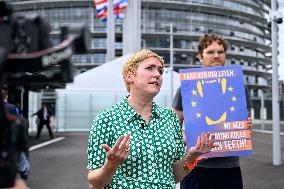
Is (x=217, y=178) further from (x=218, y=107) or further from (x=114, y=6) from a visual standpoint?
(x=114, y=6)

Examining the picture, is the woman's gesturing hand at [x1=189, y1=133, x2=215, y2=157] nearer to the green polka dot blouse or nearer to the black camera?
the green polka dot blouse

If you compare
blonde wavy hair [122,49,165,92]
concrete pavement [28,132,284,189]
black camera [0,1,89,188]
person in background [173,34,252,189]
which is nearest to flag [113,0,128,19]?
concrete pavement [28,132,284,189]

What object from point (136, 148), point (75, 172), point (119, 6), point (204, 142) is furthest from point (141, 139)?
point (119, 6)

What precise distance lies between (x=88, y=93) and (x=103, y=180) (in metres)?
27.6

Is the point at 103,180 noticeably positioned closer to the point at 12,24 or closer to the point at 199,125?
the point at 199,125

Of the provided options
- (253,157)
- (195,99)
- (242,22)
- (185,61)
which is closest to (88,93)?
(253,157)

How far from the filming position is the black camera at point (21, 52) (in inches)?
40.5

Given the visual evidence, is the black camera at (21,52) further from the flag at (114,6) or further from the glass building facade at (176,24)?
the glass building facade at (176,24)

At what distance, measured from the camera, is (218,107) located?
9.30ft

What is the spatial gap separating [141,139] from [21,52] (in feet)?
4.07

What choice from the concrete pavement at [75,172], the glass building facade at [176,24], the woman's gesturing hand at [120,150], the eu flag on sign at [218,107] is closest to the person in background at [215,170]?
the eu flag on sign at [218,107]

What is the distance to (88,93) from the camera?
2944 centimetres

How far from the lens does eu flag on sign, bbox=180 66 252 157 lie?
2.80 m

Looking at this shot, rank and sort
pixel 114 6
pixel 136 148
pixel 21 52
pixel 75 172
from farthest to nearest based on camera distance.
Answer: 1. pixel 114 6
2. pixel 75 172
3. pixel 136 148
4. pixel 21 52
